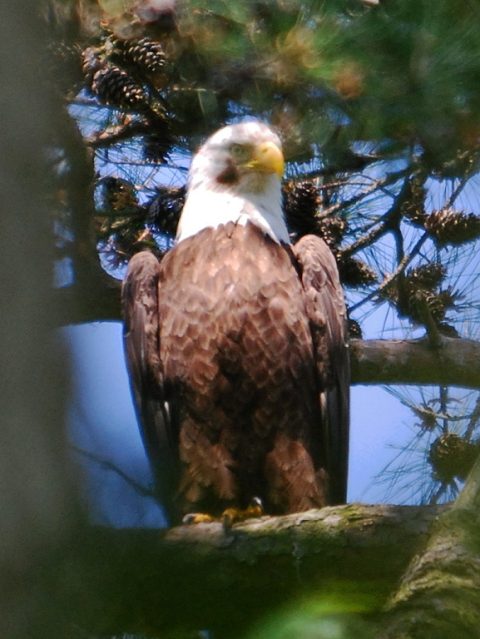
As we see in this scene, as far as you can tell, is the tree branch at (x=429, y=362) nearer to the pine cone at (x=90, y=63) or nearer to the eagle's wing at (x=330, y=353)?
the eagle's wing at (x=330, y=353)

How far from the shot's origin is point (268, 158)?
3756 mm

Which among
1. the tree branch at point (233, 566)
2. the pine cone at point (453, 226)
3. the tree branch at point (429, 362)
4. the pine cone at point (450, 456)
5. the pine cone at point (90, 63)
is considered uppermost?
the pine cone at point (90, 63)

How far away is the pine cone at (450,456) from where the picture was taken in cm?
292

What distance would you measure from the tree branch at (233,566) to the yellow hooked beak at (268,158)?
1544 mm

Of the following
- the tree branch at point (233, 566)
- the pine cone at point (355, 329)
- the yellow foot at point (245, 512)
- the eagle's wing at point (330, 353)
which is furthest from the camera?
the pine cone at point (355, 329)

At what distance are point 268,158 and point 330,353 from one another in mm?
736

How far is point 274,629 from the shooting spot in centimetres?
89

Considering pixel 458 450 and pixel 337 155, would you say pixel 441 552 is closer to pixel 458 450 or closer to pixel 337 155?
pixel 458 450

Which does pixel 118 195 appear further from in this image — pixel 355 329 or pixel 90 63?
pixel 355 329

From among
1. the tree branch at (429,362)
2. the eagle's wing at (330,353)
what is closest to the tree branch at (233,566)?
the eagle's wing at (330,353)

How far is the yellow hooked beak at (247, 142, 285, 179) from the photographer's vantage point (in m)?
3.71

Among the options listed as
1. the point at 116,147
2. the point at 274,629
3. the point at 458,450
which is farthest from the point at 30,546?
the point at 116,147

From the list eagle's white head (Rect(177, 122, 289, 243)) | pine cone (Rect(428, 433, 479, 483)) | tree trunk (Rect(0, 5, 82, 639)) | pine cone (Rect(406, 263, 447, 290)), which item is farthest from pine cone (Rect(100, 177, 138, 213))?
tree trunk (Rect(0, 5, 82, 639))

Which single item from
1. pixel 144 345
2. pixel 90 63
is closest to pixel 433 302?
pixel 144 345
